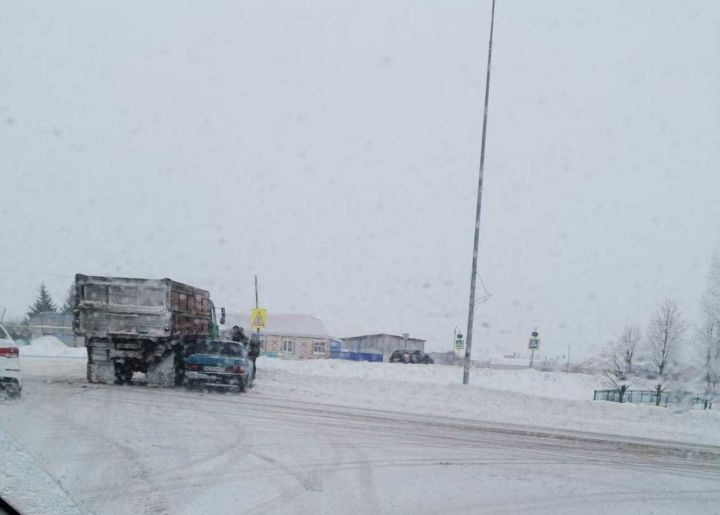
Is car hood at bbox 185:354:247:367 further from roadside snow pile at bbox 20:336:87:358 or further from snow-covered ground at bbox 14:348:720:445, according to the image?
roadside snow pile at bbox 20:336:87:358

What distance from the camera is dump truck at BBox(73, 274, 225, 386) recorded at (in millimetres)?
19250

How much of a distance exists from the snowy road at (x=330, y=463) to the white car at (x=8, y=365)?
0.40m

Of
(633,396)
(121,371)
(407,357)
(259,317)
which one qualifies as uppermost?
(259,317)

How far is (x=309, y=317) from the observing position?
83.6 m

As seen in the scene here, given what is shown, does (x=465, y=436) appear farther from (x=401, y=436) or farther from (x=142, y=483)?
(x=142, y=483)

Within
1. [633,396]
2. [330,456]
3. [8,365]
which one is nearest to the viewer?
[330,456]

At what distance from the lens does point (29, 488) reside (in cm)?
656

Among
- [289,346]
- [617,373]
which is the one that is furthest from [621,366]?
[289,346]

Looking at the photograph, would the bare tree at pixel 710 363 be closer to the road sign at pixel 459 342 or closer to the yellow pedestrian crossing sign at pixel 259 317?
the road sign at pixel 459 342

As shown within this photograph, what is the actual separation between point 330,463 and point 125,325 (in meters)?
12.0

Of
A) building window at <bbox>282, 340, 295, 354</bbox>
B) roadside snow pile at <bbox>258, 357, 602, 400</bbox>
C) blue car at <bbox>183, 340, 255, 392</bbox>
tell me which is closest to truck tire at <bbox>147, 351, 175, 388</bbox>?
blue car at <bbox>183, 340, 255, 392</bbox>

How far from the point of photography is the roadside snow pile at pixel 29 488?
6.07m

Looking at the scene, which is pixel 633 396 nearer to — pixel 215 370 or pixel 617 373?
pixel 617 373

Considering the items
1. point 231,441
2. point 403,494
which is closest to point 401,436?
point 231,441
